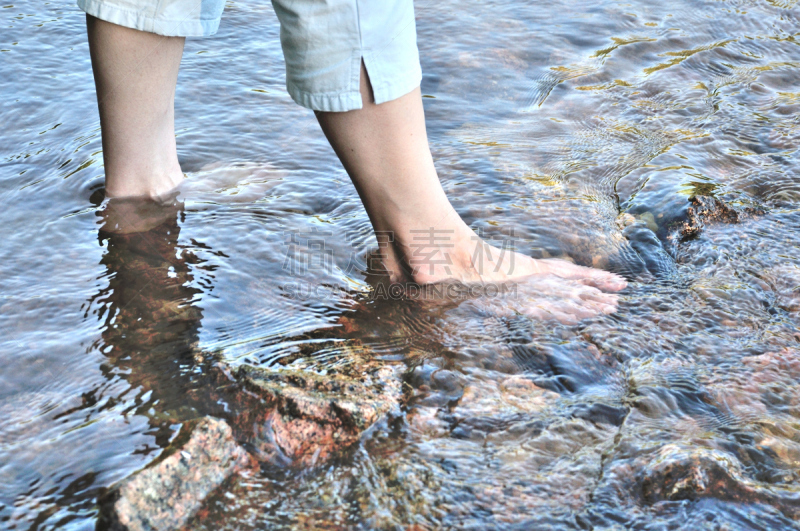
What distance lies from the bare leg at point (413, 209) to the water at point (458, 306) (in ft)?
0.50

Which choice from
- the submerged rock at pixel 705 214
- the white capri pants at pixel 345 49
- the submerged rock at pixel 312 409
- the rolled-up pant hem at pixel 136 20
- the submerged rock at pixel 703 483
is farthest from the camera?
the submerged rock at pixel 705 214

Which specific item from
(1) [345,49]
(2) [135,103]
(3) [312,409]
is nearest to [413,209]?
Answer: (1) [345,49]

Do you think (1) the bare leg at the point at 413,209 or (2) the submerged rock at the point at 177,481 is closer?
(2) the submerged rock at the point at 177,481

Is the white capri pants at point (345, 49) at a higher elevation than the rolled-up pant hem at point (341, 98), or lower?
higher

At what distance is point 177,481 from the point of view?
4.32 feet

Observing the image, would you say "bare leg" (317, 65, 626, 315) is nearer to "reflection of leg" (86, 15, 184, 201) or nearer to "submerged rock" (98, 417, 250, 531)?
"reflection of leg" (86, 15, 184, 201)

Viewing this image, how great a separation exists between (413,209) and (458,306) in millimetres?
357

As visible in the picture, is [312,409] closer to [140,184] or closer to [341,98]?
[341,98]

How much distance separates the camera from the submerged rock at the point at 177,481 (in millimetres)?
1235

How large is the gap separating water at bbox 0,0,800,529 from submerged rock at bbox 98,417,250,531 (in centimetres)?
4

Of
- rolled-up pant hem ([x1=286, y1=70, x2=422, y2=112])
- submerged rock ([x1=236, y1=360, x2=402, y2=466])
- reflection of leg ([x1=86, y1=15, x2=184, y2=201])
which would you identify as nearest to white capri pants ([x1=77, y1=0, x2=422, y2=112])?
rolled-up pant hem ([x1=286, y1=70, x2=422, y2=112])

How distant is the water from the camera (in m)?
1.38

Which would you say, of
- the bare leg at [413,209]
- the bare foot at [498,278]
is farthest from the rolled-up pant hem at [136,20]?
the bare foot at [498,278]

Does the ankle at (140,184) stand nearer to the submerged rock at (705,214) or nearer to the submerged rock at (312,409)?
the submerged rock at (312,409)
